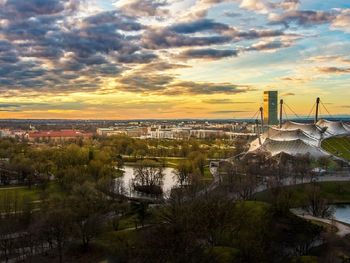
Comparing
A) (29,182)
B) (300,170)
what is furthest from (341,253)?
(29,182)

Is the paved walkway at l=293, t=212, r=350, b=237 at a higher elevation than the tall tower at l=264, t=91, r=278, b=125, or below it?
below

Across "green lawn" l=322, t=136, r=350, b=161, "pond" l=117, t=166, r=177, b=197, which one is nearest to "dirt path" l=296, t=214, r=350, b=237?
"pond" l=117, t=166, r=177, b=197

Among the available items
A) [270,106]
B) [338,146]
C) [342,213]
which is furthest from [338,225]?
[270,106]

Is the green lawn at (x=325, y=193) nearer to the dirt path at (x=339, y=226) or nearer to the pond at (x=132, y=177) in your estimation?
the dirt path at (x=339, y=226)

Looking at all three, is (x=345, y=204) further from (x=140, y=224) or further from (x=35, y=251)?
(x=35, y=251)

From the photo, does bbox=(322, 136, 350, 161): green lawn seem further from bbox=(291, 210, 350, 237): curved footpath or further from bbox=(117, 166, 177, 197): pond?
bbox=(291, 210, 350, 237): curved footpath

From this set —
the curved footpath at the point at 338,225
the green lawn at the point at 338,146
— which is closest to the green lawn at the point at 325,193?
the curved footpath at the point at 338,225

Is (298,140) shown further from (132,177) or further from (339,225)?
(339,225)
